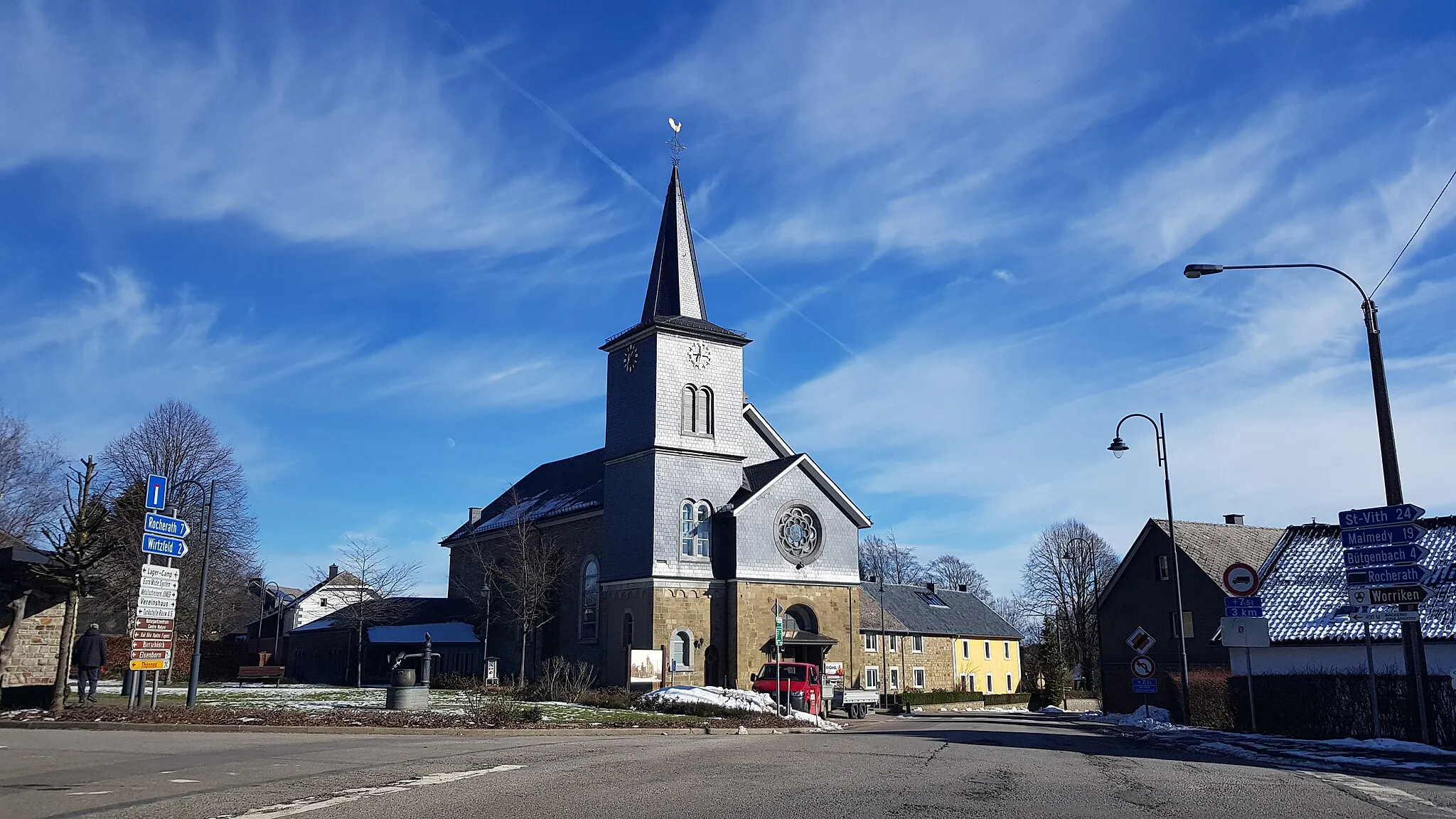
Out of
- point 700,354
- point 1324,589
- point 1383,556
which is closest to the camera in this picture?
point 1383,556

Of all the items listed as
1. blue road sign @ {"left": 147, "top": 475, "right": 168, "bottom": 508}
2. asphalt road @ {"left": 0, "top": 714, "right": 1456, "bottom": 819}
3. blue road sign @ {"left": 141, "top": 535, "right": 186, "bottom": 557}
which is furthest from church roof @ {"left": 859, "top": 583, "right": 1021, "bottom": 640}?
asphalt road @ {"left": 0, "top": 714, "right": 1456, "bottom": 819}

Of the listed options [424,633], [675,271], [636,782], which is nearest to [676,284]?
[675,271]

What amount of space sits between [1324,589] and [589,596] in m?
26.7

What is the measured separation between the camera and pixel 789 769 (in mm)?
12984

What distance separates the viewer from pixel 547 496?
52.5 m

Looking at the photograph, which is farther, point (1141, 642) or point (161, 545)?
point (1141, 642)

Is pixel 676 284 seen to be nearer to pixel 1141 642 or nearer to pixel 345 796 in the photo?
pixel 1141 642

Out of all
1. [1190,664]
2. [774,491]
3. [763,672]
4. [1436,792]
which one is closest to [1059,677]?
[1190,664]

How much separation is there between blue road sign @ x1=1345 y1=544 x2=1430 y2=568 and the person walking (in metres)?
23.7

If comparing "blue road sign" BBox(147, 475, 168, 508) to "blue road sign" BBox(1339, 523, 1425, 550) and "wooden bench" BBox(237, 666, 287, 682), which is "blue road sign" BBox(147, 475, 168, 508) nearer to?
"blue road sign" BBox(1339, 523, 1425, 550)

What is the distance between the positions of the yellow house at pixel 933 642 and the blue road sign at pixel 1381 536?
37.5 m

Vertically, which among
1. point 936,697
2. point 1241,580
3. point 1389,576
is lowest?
point 936,697

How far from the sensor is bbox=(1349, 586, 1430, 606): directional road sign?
16.4m

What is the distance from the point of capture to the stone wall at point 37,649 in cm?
2414
